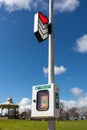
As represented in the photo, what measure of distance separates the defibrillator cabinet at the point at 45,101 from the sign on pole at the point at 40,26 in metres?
0.99

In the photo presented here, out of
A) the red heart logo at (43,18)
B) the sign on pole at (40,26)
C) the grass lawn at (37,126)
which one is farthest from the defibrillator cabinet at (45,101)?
the grass lawn at (37,126)

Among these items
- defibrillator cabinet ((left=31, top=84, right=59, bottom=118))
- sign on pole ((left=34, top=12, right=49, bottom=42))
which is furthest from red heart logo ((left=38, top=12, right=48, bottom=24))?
defibrillator cabinet ((left=31, top=84, right=59, bottom=118))

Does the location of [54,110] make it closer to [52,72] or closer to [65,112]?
[52,72]

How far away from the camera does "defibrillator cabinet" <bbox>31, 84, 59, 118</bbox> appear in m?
5.02

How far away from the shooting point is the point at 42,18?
5727mm

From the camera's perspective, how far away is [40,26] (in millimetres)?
5547

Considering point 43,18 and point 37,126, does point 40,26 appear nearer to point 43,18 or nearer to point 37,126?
point 43,18

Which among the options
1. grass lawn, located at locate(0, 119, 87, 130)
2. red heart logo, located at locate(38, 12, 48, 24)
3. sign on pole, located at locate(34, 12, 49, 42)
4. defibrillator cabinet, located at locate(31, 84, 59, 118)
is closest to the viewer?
defibrillator cabinet, located at locate(31, 84, 59, 118)

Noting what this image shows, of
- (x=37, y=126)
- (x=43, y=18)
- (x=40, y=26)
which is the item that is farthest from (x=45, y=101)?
(x=37, y=126)

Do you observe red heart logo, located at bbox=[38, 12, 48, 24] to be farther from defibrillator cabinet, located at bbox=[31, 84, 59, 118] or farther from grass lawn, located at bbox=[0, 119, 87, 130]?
grass lawn, located at bbox=[0, 119, 87, 130]

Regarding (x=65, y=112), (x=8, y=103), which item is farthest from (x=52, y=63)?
(x=65, y=112)

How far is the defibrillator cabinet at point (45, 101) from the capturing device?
5020mm

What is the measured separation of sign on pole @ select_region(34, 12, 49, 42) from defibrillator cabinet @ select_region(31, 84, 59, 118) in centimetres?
99

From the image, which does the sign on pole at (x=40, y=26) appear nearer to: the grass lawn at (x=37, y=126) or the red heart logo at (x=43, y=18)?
the red heart logo at (x=43, y=18)
